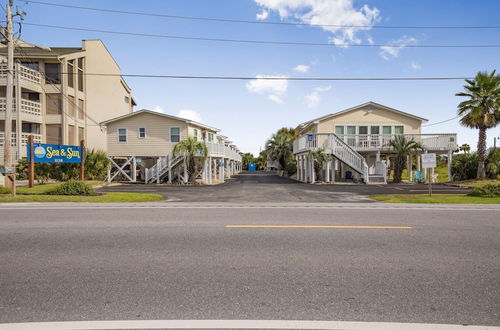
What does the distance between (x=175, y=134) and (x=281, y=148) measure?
802 inches

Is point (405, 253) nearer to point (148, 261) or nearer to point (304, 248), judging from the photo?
point (304, 248)

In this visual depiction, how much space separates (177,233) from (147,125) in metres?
24.6

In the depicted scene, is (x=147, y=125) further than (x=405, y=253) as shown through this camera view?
Yes

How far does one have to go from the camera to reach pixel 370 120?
30141 millimetres

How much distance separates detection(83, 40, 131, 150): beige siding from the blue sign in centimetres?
1343

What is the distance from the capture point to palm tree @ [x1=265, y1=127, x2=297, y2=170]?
45.2 meters

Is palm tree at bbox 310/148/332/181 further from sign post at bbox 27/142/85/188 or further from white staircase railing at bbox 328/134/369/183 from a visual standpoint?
sign post at bbox 27/142/85/188

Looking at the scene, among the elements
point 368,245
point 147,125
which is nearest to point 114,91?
point 147,125

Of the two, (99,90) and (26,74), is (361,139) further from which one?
(26,74)

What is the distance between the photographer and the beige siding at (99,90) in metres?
33.3

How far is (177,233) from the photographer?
662 centimetres

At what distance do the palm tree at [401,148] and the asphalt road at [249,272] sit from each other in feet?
63.2

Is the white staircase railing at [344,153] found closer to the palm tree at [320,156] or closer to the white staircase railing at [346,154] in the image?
the white staircase railing at [346,154]

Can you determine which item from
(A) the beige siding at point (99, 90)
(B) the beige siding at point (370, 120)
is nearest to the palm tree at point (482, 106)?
(B) the beige siding at point (370, 120)
